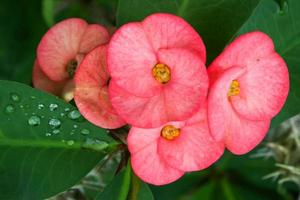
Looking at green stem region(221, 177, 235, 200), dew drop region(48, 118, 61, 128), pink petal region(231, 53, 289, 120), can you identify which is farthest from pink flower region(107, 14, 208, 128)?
green stem region(221, 177, 235, 200)

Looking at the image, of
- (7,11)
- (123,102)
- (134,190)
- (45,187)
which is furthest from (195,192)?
(7,11)

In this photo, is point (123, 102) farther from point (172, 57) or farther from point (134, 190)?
point (134, 190)

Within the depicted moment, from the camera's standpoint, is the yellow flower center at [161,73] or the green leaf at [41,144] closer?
the yellow flower center at [161,73]

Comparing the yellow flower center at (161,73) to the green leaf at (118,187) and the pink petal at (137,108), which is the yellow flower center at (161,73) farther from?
the green leaf at (118,187)

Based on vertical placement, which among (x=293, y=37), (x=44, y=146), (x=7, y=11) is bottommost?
(x=7, y=11)

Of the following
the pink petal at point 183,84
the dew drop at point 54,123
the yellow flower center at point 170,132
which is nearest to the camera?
the pink petal at point 183,84

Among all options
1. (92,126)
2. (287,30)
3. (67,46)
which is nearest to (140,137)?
(92,126)

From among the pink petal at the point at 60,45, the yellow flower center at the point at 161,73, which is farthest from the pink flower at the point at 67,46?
the yellow flower center at the point at 161,73
